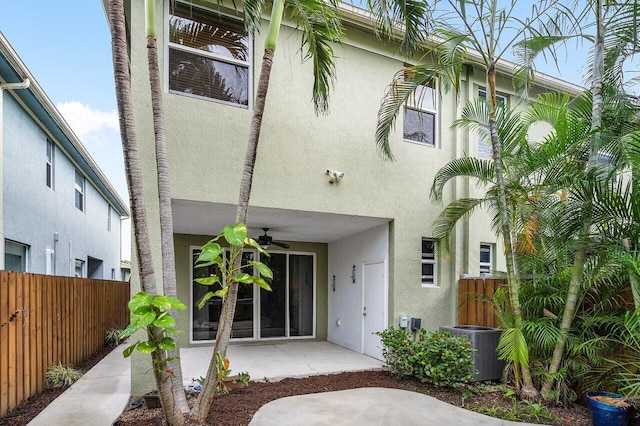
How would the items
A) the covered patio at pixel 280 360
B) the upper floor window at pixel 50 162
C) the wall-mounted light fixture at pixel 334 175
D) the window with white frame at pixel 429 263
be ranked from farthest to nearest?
the upper floor window at pixel 50 162 < the window with white frame at pixel 429 263 < the wall-mounted light fixture at pixel 334 175 < the covered patio at pixel 280 360

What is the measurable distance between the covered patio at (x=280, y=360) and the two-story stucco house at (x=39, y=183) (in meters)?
4.16

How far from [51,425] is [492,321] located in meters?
6.75

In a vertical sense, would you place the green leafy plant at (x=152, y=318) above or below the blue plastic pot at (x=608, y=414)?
above

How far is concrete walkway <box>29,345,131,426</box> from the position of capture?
4324mm

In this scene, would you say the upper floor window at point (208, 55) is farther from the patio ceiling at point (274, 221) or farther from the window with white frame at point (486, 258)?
the window with white frame at point (486, 258)

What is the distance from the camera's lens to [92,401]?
16.3ft

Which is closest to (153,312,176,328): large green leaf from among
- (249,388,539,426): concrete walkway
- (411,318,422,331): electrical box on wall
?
(249,388,539,426): concrete walkway

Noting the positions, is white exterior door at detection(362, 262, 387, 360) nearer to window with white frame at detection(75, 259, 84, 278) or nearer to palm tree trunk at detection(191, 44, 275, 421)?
palm tree trunk at detection(191, 44, 275, 421)

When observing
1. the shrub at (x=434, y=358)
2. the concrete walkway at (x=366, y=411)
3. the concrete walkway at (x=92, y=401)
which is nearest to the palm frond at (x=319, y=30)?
the shrub at (x=434, y=358)

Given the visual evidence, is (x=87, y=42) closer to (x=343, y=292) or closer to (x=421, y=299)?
(x=343, y=292)

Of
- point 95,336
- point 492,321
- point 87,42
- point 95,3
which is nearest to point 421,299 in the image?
point 492,321

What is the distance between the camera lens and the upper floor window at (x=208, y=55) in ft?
19.1

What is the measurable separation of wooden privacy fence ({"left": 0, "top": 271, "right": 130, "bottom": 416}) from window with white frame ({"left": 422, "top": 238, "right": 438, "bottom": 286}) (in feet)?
21.7

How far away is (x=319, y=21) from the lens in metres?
4.97
